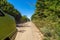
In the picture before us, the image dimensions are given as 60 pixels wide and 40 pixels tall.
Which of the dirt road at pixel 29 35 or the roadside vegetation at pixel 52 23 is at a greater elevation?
the roadside vegetation at pixel 52 23

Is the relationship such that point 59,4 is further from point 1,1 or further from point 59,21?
point 1,1

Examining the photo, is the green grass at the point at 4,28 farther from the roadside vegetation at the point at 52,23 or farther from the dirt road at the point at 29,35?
the dirt road at the point at 29,35

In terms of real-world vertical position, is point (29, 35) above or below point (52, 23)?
below

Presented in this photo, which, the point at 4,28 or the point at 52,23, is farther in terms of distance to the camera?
the point at 52,23

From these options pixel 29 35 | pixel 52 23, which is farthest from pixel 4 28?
pixel 52 23

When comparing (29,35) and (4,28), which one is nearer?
(4,28)

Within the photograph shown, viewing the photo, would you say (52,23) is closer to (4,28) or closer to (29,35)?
(29,35)

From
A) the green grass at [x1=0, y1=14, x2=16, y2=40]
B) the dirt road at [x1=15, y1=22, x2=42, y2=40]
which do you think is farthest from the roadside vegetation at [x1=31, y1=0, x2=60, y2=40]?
the green grass at [x1=0, y1=14, x2=16, y2=40]

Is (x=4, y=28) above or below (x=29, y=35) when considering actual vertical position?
above

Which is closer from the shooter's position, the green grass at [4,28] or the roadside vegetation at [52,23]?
the green grass at [4,28]

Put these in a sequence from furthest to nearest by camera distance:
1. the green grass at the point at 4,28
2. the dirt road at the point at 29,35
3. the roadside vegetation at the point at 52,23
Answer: the dirt road at the point at 29,35
the roadside vegetation at the point at 52,23
the green grass at the point at 4,28

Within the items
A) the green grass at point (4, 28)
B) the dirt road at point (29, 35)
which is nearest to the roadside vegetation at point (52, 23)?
the dirt road at point (29, 35)

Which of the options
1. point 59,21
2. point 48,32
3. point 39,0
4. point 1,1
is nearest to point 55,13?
point 59,21

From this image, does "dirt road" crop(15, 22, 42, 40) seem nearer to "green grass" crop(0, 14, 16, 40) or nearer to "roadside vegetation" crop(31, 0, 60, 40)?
"roadside vegetation" crop(31, 0, 60, 40)
